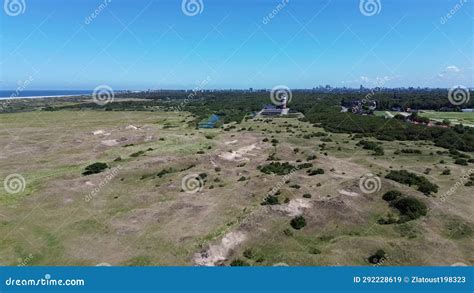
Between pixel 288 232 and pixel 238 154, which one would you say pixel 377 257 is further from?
pixel 238 154

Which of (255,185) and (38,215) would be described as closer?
(38,215)

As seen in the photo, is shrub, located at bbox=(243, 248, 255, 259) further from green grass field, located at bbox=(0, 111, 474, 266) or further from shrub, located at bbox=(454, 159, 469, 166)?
shrub, located at bbox=(454, 159, 469, 166)

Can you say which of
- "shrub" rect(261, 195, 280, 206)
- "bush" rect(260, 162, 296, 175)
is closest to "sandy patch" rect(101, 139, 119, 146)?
"bush" rect(260, 162, 296, 175)

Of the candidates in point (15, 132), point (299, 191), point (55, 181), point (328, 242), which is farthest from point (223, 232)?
point (15, 132)

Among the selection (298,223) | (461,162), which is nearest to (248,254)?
(298,223)

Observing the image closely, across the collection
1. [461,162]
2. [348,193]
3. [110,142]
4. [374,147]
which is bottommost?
[110,142]

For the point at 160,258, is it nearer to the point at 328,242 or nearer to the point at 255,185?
the point at 328,242

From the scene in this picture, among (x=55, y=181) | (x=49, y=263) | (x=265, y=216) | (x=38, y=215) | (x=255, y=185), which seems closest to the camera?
(x=49, y=263)
